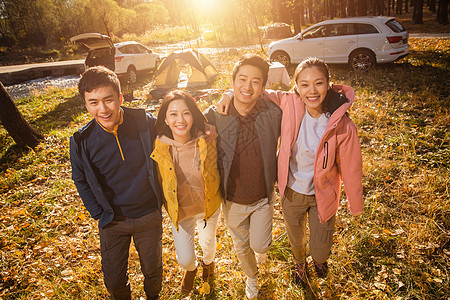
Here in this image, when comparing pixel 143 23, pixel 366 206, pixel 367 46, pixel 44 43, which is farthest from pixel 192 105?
pixel 143 23

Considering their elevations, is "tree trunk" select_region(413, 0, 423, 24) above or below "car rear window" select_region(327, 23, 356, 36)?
above

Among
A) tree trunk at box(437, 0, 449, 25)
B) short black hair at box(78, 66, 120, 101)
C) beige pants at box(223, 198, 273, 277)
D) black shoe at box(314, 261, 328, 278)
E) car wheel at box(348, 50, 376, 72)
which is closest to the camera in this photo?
short black hair at box(78, 66, 120, 101)

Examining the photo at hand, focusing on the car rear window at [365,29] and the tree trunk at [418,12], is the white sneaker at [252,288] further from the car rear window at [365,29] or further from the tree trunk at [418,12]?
the tree trunk at [418,12]

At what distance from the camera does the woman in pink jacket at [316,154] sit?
6.53ft

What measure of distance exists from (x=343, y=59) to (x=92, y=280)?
33.3 ft

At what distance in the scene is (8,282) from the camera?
10.2 ft

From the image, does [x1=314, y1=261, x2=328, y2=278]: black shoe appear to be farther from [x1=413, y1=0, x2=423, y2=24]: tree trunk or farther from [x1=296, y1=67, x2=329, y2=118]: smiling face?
[x1=413, y1=0, x2=423, y2=24]: tree trunk

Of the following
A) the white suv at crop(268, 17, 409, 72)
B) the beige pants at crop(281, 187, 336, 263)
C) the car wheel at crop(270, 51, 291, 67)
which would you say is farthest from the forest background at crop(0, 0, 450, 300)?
the car wheel at crop(270, 51, 291, 67)

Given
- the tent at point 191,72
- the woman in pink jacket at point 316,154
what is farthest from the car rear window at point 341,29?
the woman in pink jacket at point 316,154

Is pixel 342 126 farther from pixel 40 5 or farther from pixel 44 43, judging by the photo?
pixel 40 5

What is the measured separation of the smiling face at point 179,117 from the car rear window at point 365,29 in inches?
364

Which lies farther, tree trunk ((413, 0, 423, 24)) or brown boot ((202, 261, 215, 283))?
tree trunk ((413, 0, 423, 24))

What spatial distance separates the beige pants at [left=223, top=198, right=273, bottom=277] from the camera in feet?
7.47

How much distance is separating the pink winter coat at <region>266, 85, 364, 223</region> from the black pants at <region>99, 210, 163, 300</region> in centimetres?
126
